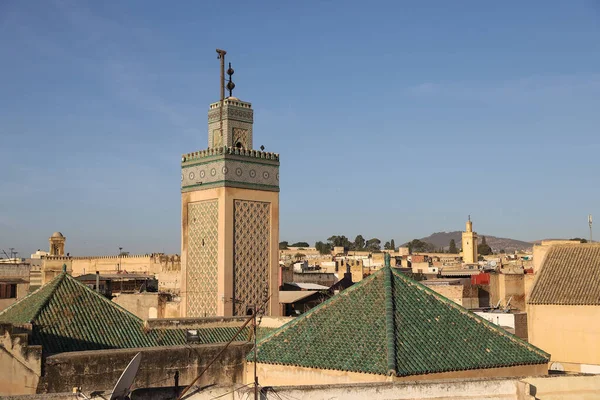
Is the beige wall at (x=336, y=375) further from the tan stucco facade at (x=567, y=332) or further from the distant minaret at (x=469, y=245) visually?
the distant minaret at (x=469, y=245)

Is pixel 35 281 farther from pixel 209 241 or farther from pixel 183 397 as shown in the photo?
pixel 183 397

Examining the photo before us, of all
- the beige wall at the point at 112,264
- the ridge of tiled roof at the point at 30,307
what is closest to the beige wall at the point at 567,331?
the ridge of tiled roof at the point at 30,307

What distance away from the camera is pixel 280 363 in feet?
30.9

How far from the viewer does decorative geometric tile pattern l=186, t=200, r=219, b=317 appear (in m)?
15.7

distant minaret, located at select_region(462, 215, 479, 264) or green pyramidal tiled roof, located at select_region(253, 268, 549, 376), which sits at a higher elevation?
distant minaret, located at select_region(462, 215, 479, 264)

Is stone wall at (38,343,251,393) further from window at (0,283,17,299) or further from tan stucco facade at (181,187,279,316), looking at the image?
window at (0,283,17,299)

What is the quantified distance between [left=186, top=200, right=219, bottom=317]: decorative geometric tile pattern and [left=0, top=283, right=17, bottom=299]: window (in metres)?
5.69

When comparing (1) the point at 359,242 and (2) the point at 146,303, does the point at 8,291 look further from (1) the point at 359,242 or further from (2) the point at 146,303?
(1) the point at 359,242

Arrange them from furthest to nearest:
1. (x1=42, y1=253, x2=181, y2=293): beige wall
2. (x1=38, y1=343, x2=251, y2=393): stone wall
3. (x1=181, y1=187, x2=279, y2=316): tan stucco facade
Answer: (x1=42, y1=253, x2=181, y2=293): beige wall, (x1=181, y1=187, x2=279, y2=316): tan stucco facade, (x1=38, y1=343, x2=251, y2=393): stone wall

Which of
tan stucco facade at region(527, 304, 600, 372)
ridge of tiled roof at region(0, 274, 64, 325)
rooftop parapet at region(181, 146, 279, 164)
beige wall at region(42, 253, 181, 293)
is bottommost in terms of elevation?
tan stucco facade at region(527, 304, 600, 372)

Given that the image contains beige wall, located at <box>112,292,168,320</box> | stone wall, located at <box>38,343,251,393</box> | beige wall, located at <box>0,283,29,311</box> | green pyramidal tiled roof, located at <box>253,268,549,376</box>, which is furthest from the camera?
beige wall, located at <box>0,283,29,311</box>

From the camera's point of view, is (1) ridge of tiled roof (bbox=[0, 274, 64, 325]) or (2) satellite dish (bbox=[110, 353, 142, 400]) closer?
(2) satellite dish (bbox=[110, 353, 142, 400])

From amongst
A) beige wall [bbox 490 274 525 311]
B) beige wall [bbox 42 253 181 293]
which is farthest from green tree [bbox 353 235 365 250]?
beige wall [bbox 490 274 525 311]

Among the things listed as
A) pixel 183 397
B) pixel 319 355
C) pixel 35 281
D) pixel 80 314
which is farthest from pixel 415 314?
pixel 35 281
